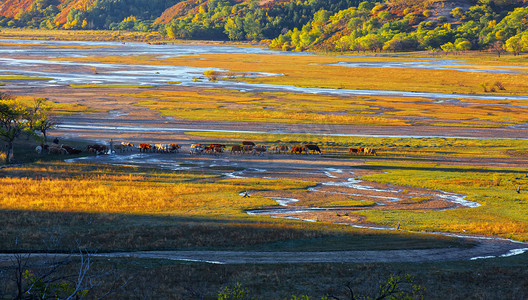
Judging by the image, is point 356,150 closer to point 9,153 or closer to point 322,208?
point 322,208

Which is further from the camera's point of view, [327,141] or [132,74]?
[132,74]

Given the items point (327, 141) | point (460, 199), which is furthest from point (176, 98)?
point (460, 199)

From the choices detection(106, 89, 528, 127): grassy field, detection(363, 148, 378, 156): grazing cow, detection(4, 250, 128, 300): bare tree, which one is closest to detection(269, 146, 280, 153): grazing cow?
detection(363, 148, 378, 156): grazing cow

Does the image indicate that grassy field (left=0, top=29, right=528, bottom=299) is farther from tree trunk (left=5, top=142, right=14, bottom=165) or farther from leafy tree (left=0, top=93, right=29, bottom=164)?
leafy tree (left=0, top=93, right=29, bottom=164)

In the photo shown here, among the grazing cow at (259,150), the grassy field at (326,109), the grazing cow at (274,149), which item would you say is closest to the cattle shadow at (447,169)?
the grazing cow at (274,149)

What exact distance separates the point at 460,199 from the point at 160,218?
78.2ft

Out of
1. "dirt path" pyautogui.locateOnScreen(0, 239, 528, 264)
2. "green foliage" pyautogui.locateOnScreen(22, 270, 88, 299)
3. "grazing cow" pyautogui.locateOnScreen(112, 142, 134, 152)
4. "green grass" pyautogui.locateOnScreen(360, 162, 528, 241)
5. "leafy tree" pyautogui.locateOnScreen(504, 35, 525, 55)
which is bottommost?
"grazing cow" pyautogui.locateOnScreen(112, 142, 134, 152)

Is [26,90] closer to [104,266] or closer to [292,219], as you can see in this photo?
→ [292,219]

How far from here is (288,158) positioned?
62.0m

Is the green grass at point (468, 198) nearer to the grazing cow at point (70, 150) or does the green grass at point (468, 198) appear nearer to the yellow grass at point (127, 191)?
the yellow grass at point (127, 191)

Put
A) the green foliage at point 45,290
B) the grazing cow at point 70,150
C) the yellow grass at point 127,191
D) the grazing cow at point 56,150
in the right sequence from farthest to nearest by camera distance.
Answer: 1. the grazing cow at point 70,150
2. the grazing cow at point 56,150
3. the yellow grass at point 127,191
4. the green foliage at point 45,290

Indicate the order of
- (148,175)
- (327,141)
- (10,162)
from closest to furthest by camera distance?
1. (148,175)
2. (10,162)
3. (327,141)

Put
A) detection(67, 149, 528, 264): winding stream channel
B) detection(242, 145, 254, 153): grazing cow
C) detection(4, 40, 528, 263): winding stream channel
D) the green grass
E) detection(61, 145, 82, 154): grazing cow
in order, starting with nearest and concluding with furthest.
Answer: detection(67, 149, 528, 264): winding stream channel
detection(4, 40, 528, 263): winding stream channel
the green grass
detection(61, 145, 82, 154): grazing cow
detection(242, 145, 254, 153): grazing cow

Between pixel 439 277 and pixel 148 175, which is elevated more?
pixel 439 277
